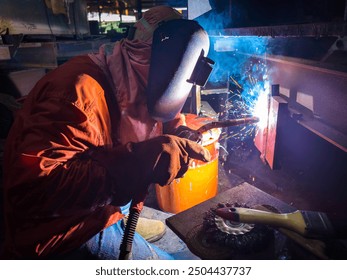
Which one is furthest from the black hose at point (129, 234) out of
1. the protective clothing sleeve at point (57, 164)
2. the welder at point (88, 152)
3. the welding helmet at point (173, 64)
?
the welding helmet at point (173, 64)

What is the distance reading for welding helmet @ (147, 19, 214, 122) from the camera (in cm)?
160

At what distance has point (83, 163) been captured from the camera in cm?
142

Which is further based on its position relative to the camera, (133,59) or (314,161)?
(314,161)

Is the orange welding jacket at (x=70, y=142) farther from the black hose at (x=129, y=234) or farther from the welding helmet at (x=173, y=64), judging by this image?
the black hose at (x=129, y=234)

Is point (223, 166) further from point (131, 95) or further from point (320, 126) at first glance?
point (131, 95)

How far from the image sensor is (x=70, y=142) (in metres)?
1.41

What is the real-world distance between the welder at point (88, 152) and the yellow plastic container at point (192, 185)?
5.85 ft

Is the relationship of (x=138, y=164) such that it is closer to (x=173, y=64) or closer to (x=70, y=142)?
(x=70, y=142)

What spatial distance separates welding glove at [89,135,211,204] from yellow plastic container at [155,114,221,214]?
2.00 metres

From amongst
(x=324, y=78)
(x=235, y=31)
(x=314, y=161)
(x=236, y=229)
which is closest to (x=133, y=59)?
(x=235, y=31)

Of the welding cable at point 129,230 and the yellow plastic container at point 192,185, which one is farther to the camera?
the yellow plastic container at point 192,185

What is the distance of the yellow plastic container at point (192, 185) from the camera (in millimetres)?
3650

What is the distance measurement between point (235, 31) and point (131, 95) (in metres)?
1.17

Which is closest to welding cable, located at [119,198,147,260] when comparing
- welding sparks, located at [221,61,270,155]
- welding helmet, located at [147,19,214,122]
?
welding helmet, located at [147,19,214,122]
